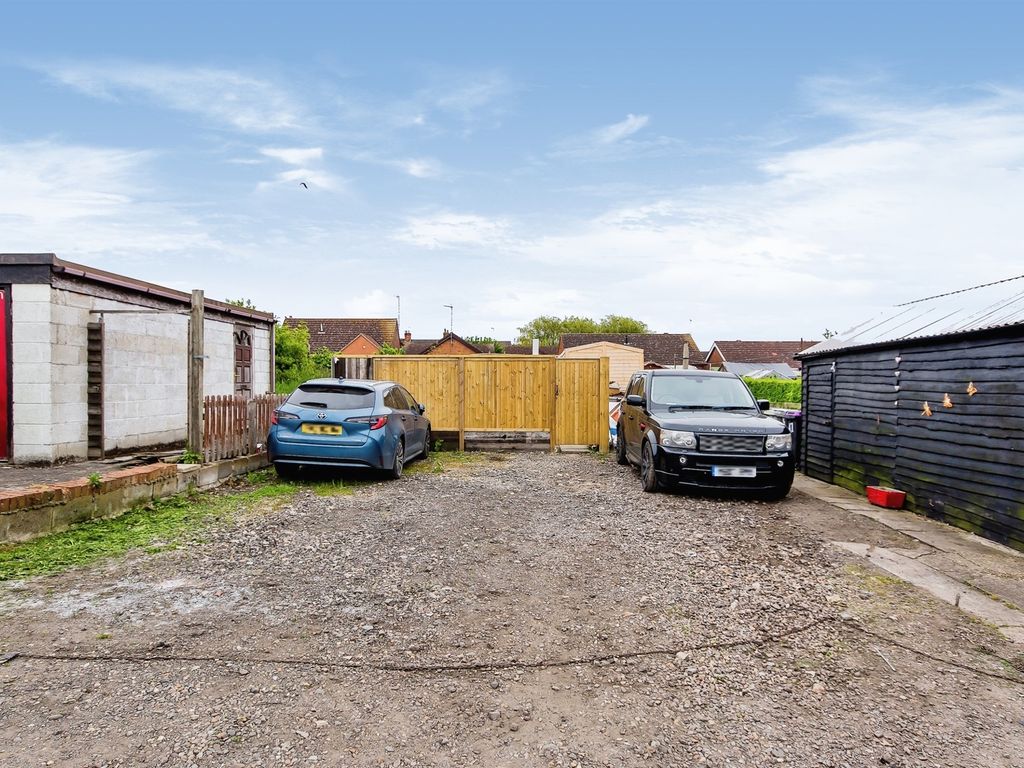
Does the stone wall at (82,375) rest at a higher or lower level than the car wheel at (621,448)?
higher

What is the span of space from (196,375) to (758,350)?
225 ft

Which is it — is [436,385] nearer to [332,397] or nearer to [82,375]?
[332,397]

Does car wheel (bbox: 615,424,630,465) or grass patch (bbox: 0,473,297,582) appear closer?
grass patch (bbox: 0,473,297,582)

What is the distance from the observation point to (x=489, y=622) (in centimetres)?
395

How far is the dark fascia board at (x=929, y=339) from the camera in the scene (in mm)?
6297

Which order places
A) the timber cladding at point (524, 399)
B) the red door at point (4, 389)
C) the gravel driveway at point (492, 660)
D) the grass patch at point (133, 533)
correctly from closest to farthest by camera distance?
the gravel driveway at point (492, 660)
the grass patch at point (133, 533)
the red door at point (4, 389)
the timber cladding at point (524, 399)

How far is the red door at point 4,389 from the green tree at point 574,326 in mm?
79521

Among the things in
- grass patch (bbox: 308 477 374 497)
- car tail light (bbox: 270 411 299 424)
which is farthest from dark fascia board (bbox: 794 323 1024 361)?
car tail light (bbox: 270 411 299 424)

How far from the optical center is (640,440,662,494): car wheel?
28.2 ft

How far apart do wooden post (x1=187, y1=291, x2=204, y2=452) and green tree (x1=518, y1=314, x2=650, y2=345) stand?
260 ft

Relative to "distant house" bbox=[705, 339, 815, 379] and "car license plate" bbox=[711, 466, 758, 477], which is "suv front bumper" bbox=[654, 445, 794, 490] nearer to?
"car license plate" bbox=[711, 466, 758, 477]

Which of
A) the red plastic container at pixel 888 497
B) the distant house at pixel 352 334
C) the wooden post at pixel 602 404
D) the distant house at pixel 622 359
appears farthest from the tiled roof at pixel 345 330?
the red plastic container at pixel 888 497

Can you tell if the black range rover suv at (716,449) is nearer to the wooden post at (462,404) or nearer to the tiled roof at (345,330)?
the wooden post at (462,404)

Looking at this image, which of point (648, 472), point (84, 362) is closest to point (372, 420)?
point (648, 472)
